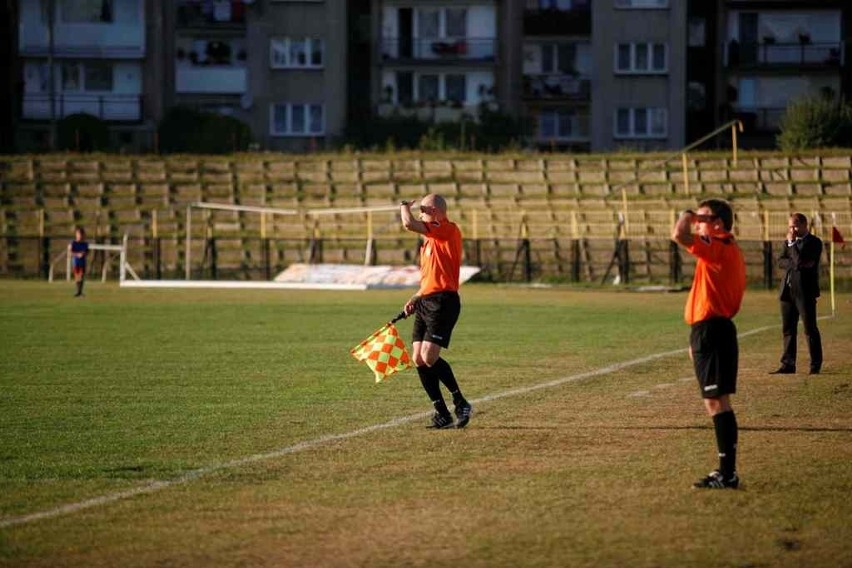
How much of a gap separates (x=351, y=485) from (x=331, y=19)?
5877cm

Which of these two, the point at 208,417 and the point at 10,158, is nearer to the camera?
the point at 208,417

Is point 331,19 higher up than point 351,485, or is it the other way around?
point 331,19

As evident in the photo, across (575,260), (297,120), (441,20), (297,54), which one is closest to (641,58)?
(441,20)

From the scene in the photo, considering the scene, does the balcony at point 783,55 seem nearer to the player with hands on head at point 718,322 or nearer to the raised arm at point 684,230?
the player with hands on head at point 718,322

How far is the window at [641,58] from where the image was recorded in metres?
67.4

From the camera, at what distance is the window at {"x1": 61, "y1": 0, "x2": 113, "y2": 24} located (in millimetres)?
67062

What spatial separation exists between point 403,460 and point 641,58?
57.8m

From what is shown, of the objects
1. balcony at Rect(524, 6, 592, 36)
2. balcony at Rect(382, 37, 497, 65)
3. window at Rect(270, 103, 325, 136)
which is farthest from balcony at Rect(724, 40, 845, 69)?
window at Rect(270, 103, 325, 136)

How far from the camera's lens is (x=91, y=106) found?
67.1 meters

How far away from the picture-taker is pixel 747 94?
68.8 m

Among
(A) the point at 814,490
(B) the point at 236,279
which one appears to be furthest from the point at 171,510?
(B) the point at 236,279

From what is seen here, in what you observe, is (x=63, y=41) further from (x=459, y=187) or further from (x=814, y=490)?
(x=814, y=490)

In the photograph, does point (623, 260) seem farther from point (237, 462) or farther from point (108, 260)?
point (237, 462)

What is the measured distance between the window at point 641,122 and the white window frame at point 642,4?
4.21 meters
